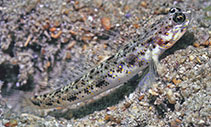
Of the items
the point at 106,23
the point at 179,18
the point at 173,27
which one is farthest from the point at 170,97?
the point at 106,23

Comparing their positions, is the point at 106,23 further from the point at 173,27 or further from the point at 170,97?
the point at 170,97

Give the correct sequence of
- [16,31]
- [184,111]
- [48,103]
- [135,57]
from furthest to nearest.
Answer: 1. [16,31]
2. [48,103]
3. [135,57]
4. [184,111]

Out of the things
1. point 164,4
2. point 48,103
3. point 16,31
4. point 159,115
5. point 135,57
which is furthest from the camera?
point 16,31

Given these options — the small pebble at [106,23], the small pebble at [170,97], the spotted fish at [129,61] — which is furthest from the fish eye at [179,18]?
the small pebble at [106,23]

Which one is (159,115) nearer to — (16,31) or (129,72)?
(129,72)

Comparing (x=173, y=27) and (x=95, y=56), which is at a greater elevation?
(x=173, y=27)

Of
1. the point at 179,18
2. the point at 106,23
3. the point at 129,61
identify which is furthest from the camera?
the point at 106,23

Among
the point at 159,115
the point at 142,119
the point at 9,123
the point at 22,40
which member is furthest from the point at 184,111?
the point at 22,40
